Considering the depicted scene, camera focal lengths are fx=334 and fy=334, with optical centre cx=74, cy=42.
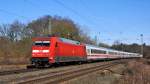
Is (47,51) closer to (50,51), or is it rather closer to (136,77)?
(50,51)

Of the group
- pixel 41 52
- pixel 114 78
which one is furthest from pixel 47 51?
pixel 114 78

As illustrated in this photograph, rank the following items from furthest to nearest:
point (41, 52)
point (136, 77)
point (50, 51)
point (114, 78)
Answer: point (41, 52), point (50, 51), point (114, 78), point (136, 77)

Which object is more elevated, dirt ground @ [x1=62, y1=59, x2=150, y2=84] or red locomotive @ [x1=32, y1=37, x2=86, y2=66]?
red locomotive @ [x1=32, y1=37, x2=86, y2=66]

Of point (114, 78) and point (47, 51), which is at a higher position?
point (47, 51)

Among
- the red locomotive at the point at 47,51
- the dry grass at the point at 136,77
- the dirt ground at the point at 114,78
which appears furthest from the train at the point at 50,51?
the dry grass at the point at 136,77

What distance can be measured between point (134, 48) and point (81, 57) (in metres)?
134

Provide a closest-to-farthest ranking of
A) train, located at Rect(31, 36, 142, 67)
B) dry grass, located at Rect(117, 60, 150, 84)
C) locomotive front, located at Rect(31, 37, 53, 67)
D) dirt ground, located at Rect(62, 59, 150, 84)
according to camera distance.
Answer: dry grass, located at Rect(117, 60, 150, 84), dirt ground, located at Rect(62, 59, 150, 84), locomotive front, located at Rect(31, 37, 53, 67), train, located at Rect(31, 36, 142, 67)

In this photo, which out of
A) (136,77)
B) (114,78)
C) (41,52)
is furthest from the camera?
(41,52)

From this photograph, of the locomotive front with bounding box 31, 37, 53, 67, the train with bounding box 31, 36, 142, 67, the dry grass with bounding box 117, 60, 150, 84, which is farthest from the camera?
the train with bounding box 31, 36, 142, 67

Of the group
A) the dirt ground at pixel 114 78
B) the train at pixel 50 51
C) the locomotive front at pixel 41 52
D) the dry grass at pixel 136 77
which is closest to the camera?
the dry grass at pixel 136 77

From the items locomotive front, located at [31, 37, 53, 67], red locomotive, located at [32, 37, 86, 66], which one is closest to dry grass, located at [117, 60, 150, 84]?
red locomotive, located at [32, 37, 86, 66]

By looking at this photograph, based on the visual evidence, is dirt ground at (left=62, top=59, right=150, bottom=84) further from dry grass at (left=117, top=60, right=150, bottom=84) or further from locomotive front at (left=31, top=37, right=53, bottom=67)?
locomotive front at (left=31, top=37, right=53, bottom=67)

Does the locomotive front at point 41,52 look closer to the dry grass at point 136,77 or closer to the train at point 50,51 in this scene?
the train at point 50,51

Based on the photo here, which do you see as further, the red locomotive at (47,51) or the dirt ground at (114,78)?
the red locomotive at (47,51)
